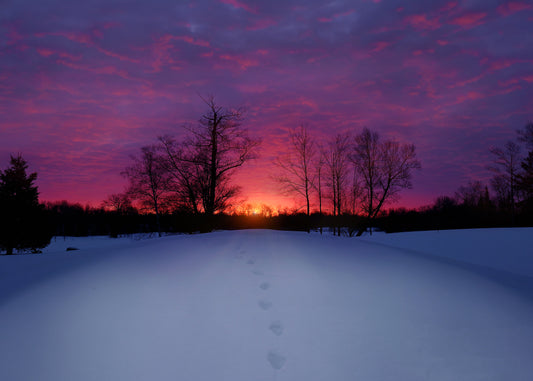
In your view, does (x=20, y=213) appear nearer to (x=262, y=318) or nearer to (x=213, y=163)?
(x=213, y=163)

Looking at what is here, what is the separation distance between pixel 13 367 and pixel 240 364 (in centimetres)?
202

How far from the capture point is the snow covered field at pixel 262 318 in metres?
2.66

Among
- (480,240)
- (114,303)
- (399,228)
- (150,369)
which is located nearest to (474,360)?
(150,369)

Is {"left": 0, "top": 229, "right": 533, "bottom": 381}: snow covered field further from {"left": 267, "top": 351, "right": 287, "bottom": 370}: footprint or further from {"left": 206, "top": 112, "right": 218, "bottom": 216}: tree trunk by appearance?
{"left": 206, "top": 112, "right": 218, "bottom": 216}: tree trunk

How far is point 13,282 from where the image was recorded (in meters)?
4.41

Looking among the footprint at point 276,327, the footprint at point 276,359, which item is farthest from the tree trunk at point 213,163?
the footprint at point 276,359

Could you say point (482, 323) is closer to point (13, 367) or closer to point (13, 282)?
point (13, 367)

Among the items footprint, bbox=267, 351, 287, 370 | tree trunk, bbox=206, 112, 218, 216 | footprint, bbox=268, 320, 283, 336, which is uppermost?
tree trunk, bbox=206, 112, 218, 216

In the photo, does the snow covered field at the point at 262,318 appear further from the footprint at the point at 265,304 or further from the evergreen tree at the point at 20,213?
the evergreen tree at the point at 20,213

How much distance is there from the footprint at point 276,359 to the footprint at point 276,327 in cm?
26

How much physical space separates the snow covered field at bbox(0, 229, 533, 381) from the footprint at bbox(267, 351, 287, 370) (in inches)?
0.4

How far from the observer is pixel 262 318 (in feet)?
10.7

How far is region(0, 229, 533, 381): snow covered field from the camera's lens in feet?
8.73

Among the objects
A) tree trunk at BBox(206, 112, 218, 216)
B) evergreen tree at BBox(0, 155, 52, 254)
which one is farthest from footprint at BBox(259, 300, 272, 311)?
evergreen tree at BBox(0, 155, 52, 254)
